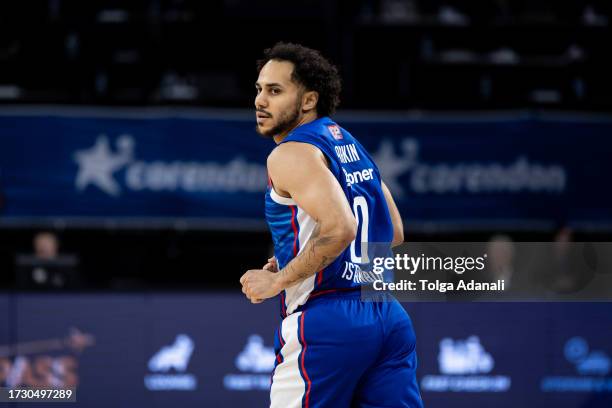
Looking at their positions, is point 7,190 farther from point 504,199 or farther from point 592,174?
point 592,174

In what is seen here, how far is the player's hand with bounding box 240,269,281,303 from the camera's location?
3.62 metres

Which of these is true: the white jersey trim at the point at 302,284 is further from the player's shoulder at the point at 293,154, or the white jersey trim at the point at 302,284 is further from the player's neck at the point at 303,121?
the player's neck at the point at 303,121

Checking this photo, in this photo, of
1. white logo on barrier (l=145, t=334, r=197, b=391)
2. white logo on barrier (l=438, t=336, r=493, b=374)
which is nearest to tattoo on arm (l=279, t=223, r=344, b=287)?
white logo on barrier (l=145, t=334, r=197, b=391)

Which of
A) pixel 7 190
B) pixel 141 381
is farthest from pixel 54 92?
pixel 141 381

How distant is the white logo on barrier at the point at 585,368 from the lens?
7195mm

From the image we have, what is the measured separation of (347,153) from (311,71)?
1.21 ft

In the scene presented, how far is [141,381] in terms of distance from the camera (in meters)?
6.93

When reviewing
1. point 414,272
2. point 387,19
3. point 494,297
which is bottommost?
point 494,297

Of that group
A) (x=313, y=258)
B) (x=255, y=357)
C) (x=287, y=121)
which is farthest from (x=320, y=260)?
(x=255, y=357)

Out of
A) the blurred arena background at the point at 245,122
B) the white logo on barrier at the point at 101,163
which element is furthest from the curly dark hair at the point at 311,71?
the white logo on barrier at the point at 101,163

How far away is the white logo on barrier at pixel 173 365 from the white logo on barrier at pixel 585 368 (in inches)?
110

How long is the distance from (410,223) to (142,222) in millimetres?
3060

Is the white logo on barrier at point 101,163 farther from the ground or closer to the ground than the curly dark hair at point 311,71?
closer to the ground

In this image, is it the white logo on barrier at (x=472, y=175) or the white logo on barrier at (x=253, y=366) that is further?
the white logo on barrier at (x=472, y=175)
